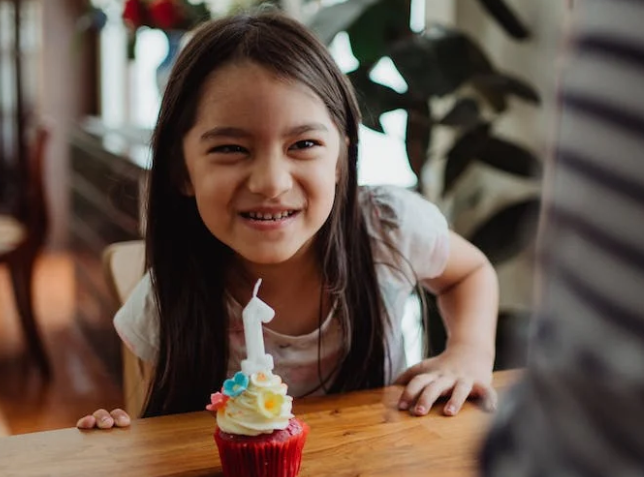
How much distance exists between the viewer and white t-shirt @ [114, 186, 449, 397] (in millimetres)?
1326

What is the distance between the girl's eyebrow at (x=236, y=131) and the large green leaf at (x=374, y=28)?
998mm

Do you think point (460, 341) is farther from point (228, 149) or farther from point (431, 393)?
point (228, 149)

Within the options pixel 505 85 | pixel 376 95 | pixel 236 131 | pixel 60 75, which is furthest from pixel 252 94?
pixel 60 75

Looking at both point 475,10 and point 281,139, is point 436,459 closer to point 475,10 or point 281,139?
point 281,139

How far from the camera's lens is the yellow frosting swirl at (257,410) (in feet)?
2.83

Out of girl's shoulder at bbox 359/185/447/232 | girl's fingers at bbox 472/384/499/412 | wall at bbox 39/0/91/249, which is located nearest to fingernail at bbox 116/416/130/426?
Answer: girl's fingers at bbox 472/384/499/412

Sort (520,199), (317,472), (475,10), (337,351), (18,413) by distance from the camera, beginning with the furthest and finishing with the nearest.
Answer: (18,413), (475,10), (520,199), (337,351), (317,472)

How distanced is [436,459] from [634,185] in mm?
656

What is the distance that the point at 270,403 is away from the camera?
0.87 m

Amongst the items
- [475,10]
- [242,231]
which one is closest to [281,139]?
[242,231]

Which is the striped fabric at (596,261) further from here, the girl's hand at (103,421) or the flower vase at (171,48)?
the flower vase at (171,48)

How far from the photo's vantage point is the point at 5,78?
239 inches

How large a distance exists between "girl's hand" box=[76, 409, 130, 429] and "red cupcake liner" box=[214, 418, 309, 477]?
193 mm

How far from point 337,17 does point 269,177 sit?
1.11 meters
